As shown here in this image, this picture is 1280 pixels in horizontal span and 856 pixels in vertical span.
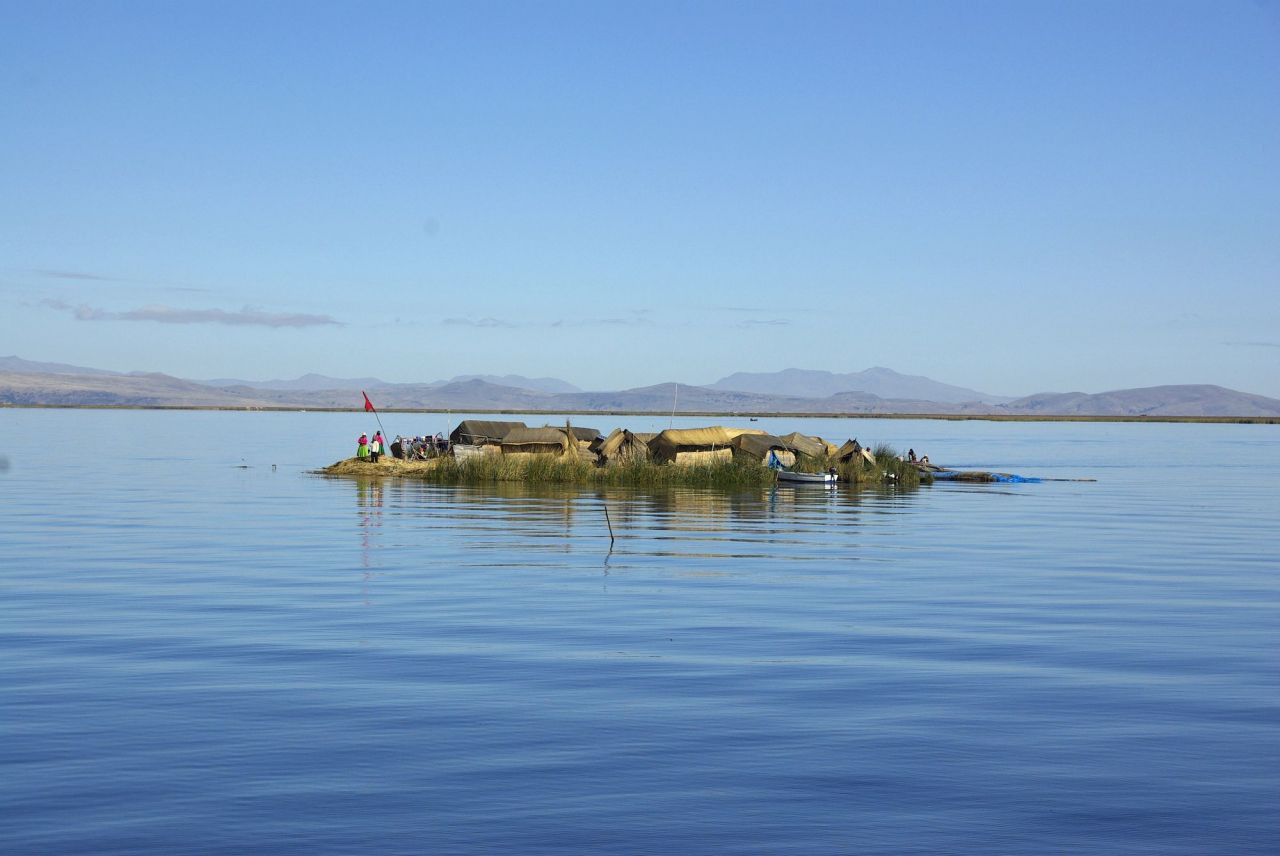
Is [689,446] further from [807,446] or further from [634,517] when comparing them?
[634,517]

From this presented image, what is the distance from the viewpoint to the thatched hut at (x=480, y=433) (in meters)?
Result: 69.9

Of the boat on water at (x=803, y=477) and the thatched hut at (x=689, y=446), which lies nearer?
the boat on water at (x=803, y=477)

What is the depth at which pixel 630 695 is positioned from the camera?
16.7 meters

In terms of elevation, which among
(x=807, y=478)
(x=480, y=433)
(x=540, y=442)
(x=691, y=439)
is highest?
(x=480, y=433)

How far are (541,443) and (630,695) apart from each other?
51.8 meters

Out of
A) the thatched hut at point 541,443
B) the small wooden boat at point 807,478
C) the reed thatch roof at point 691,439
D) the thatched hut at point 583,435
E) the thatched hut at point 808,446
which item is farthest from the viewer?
the thatched hut at point 808,446

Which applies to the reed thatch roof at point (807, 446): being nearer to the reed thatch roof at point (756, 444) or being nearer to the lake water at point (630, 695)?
the reed thatch roof at point (756, 444)

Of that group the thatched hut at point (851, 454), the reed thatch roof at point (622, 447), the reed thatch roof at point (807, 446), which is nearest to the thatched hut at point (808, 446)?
the reed thatch roof at point (807, 446)

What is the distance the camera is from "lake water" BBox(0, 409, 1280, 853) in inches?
458

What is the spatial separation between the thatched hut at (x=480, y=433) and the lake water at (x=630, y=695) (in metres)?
31.3

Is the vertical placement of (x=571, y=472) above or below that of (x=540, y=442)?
below

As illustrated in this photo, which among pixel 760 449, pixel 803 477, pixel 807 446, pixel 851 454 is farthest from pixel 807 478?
pixel 807 446

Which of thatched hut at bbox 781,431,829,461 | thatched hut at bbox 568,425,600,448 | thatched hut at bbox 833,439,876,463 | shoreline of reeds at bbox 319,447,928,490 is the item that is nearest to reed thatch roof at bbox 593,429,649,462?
thatched hut at bbox 568,425,600,448

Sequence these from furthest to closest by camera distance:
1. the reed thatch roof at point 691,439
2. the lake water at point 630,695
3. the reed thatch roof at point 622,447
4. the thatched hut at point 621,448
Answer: the reed thatch roof at point 691,439
the reed thatch roof at point 622,447
the thatched hut at point 621,448
the lake water at point 630,695
